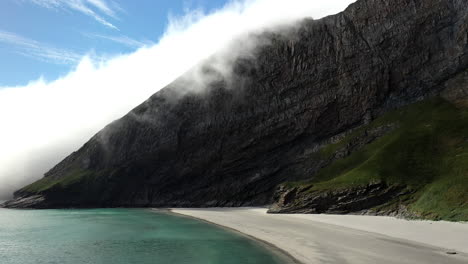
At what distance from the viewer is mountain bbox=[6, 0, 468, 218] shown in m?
91.2

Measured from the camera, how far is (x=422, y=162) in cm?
7706

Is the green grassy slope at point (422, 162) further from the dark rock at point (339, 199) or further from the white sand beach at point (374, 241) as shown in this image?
the white sand beach at point (374, 241)

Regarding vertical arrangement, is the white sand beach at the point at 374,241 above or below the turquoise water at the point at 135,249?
below

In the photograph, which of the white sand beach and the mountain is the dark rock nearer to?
the mountain

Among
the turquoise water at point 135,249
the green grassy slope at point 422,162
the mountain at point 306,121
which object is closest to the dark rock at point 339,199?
the mountain at point 306,121

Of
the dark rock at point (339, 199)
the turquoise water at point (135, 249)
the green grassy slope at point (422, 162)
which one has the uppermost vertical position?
the green grassy slope at point (422, 162)

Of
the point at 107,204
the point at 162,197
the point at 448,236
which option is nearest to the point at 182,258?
the point at 448,236

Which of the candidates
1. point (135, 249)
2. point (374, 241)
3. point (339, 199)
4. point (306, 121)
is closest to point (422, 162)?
point (339, 199)

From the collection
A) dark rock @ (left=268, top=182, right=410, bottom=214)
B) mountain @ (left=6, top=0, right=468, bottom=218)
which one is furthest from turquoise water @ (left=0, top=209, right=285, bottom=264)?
mountain @ (left=6, top=0, right=468, bottom=218)

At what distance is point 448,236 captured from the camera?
37031 millimetres

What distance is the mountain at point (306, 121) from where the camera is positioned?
91.2 m

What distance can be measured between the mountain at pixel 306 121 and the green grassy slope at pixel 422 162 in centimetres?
49

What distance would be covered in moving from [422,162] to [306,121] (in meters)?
54.4

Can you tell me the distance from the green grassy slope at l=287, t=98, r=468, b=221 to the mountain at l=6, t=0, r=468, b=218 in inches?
19.4
